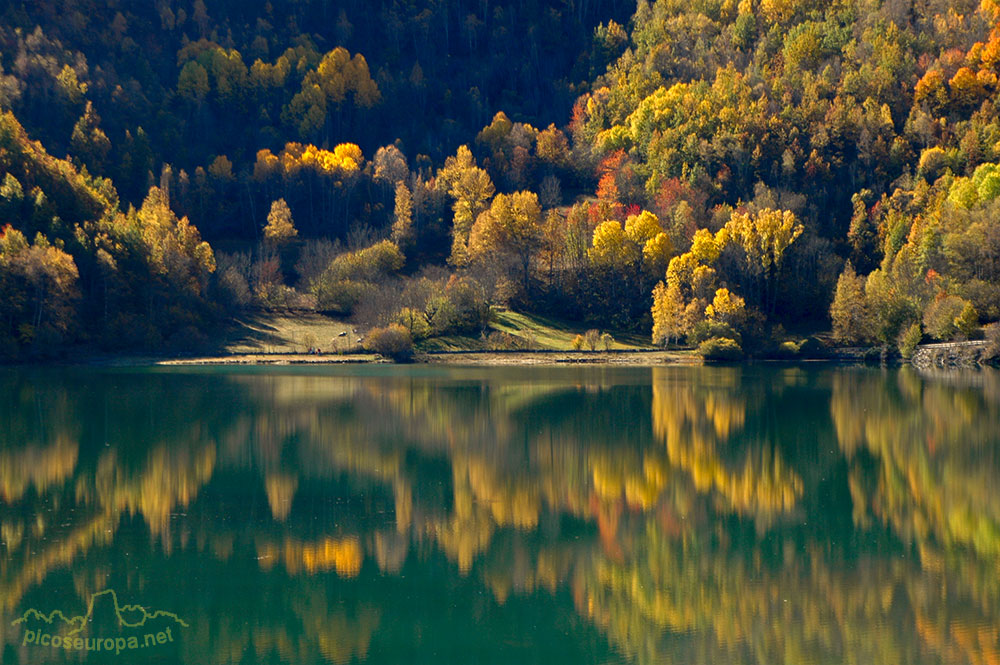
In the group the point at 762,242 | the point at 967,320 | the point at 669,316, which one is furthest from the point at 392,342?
the point at 967,320

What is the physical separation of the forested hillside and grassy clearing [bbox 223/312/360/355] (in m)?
2.96

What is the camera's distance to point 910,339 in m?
88.3

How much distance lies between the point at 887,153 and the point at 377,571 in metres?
112

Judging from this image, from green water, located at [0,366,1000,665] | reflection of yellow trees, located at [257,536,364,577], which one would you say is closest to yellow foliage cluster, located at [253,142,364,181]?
green water, located at [0,366,1000,665]

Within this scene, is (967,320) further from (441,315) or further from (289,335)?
(289,335)

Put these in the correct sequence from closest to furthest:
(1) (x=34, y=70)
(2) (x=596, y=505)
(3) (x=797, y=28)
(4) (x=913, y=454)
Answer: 1. (2) (x=596, y=505)
2. (4) (x=913, y=454)
3. (1) (x=34, y=70)
4. (3) (x=797, y=28)

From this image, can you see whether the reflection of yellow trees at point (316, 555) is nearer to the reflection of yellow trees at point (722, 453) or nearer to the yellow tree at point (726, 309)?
the reflection of yellow trees at point (722, 453)

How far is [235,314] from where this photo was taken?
108 meters

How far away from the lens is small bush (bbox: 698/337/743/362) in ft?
303

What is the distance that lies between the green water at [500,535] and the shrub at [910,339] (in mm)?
39510

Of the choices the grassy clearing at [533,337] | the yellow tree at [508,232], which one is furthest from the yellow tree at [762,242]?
the yellow tree at [508,232]

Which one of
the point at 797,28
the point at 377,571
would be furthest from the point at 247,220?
the point at 377,571

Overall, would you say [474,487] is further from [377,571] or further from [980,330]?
[980,330]

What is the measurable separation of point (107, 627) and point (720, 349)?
77.4 metres
